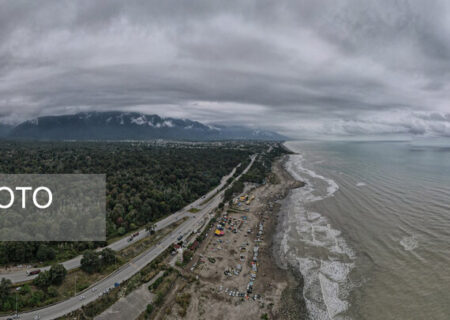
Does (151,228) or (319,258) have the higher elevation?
(151,228)

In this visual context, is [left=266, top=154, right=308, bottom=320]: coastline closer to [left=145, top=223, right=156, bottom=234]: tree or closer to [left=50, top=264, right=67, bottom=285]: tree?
[left=145, top=223, right=156, bottom=234]: tree

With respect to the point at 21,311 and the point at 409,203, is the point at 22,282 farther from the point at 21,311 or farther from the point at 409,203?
the point at 409,203

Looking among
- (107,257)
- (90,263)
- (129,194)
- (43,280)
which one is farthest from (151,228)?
(43,280)

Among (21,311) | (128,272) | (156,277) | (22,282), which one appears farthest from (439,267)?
(22,282)

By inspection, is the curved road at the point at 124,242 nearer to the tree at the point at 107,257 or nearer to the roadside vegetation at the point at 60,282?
the roadside vegetation at the point at 60,282
